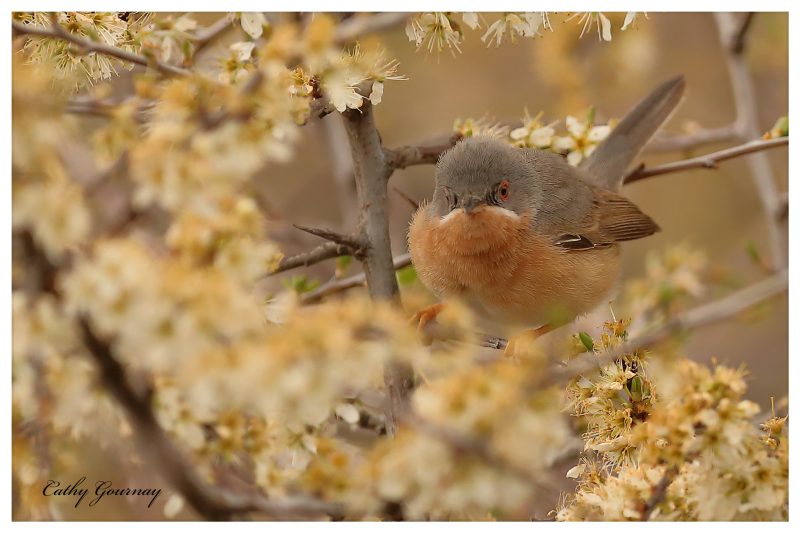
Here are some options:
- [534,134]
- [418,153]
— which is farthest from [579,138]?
[418,153]

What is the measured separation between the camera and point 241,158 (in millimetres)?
1765

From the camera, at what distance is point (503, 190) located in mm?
3441

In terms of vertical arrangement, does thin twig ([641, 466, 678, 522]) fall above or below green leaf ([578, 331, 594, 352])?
below

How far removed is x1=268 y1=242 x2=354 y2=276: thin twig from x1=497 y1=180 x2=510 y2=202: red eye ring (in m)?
0.87

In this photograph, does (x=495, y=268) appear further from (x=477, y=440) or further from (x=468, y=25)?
(x=477, y=440)

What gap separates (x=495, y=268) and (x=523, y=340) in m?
0.39

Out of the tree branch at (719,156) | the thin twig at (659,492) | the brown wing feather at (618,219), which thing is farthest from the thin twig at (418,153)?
the thin twig at (659,492)

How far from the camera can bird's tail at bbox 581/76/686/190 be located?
13.3ft

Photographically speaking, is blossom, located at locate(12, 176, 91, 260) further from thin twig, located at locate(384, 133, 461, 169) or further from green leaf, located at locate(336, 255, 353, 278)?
green leaf, located at locate(336, 255, 353, 278)

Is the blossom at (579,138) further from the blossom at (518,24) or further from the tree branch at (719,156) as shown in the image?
the blossom at (518,24)

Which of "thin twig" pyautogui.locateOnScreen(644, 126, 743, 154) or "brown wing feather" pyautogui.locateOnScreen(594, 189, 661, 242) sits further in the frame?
"brown wing feather" pyautogui.locateOnScreen(594, 189, 661, 242)

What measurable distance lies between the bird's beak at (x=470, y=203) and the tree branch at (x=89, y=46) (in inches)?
49.0

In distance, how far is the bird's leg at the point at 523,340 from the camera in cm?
288

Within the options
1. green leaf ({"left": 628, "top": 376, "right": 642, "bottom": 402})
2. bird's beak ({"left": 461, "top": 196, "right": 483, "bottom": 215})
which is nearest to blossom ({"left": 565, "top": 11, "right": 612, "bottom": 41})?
bird's beak ({"left": 461, "top": 196, "right": 483, "bottom": 215})
